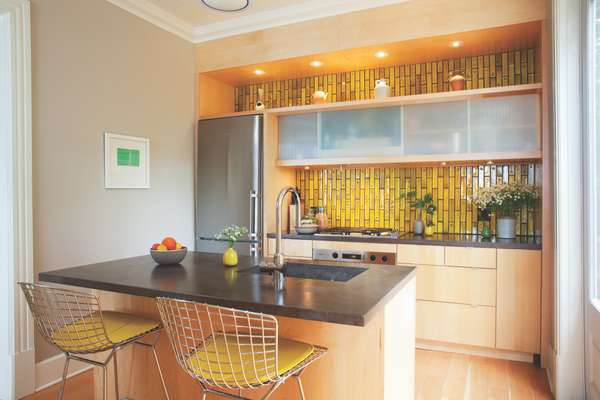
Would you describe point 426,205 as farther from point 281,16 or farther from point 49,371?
point 49,371

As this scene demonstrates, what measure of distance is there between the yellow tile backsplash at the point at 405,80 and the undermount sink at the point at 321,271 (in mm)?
2284

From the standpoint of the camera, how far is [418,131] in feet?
11.8

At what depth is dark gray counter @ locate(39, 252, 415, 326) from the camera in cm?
150

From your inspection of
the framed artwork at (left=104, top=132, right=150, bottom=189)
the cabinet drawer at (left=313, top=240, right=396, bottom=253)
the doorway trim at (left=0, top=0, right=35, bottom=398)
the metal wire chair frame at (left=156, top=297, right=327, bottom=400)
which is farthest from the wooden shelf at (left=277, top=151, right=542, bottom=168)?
the metal wire chair frame at (left=156, top=297, right=327, bottom=400)

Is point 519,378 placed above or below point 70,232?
below

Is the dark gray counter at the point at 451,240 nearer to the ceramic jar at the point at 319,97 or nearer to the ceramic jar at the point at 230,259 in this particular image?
the ceramic jar at the point at 319,97

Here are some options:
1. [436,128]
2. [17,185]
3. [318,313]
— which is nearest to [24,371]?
[17,185]

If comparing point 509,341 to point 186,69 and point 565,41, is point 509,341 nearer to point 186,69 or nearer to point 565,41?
point 565,41

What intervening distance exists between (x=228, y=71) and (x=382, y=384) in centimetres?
340

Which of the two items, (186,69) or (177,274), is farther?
(186,69)

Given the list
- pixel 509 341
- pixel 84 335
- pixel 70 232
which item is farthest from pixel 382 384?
pixel 70 232

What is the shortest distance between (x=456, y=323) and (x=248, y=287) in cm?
211

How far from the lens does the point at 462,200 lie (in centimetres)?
386

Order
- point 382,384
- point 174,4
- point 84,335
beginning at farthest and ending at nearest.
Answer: point 174,4
point 84,335
point 382,384
